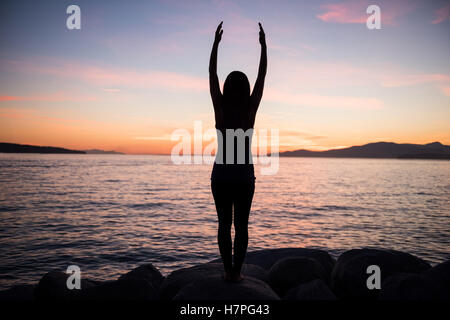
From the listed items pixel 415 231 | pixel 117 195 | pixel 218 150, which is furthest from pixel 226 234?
pixel 117 195

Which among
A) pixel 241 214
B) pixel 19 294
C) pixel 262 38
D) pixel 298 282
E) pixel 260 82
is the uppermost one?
pixel 262 38

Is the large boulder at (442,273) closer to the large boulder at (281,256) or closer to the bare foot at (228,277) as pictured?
the large boulder at (281,256)

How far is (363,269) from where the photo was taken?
623 cm

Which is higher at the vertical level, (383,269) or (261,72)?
(261,72)

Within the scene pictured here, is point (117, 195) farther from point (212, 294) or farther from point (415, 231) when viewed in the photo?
point (212, 294)

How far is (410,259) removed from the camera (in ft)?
21.9

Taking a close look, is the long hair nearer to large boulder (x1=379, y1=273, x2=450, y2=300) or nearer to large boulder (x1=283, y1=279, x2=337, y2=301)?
large boulder (x1=283, y1=279, x2=337, y2=301)

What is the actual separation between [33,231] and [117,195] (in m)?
15.2

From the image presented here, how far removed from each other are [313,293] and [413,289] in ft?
5.09

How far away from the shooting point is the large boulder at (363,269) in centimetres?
612

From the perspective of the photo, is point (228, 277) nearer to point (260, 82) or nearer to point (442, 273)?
point (260, 82)

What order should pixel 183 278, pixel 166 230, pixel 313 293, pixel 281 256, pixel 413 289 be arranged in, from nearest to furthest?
pixel 413 289 < pixel 313 293 < pixel 183 278 < pixel 281 256 < pixel 166 230

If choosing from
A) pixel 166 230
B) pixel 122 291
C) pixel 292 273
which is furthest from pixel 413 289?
pixel 166 230

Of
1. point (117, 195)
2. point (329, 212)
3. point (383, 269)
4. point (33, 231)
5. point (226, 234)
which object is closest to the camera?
point (226, 234)
